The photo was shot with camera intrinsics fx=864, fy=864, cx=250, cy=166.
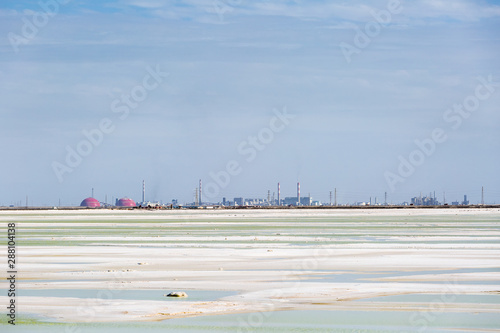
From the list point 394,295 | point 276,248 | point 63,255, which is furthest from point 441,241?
point 394,295

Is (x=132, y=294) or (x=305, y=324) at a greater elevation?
(x=132, y=294)

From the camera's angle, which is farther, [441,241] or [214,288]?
[441,241]

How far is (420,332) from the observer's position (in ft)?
54.4

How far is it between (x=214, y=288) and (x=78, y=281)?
447 cm

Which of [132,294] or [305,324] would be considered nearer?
[305,324]

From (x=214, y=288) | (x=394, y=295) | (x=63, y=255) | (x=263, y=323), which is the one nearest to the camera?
(x=263, y=323)

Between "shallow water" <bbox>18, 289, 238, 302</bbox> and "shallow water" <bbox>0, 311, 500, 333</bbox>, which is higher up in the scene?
"shallow water" <bbox>18, 289, 238, 302</bbox>

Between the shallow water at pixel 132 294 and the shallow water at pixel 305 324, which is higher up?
the shallow water at pixel 132 294

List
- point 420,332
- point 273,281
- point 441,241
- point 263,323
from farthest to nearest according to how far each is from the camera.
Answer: point 441,241 < point 273,281 < point 263,323 < point 420,332

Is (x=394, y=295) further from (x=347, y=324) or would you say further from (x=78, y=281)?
(x=78, y=281)

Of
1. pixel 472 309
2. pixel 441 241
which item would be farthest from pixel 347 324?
pixel 441 241

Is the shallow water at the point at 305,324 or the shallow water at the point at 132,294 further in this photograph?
the shallow water at the point at 132,294

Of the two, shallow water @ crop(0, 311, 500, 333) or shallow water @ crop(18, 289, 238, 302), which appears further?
shallow water @ crop(18, 289, 238, 302)

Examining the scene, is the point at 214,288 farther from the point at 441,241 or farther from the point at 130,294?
the point at 441,241
